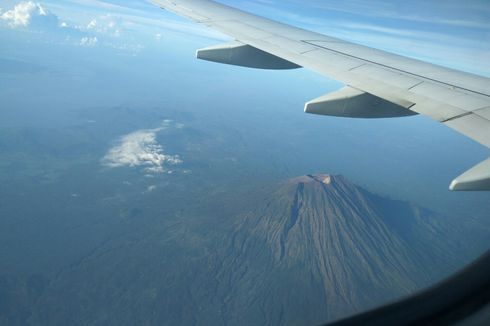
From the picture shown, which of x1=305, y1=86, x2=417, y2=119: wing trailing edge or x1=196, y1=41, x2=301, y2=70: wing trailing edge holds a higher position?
x1=196, y1=41, x2=301, y2=70: wing trailing edge

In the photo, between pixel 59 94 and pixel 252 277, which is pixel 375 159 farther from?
pixel 59 94

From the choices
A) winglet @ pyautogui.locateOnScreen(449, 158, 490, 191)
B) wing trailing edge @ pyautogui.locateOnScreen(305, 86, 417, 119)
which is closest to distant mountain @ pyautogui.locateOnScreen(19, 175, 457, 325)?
wing trailing edge @ pyautogui.locateOnScreen(305, 86, 417, 119)

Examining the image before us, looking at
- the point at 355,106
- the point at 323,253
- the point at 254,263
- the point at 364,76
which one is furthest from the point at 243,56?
the point at 323,253

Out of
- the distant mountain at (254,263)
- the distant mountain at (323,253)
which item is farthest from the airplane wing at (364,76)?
the distant mountain at (323,253)

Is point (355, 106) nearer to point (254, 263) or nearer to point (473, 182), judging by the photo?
point (473, 182)

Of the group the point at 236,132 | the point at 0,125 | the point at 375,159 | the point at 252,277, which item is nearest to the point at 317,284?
the point at 252,277

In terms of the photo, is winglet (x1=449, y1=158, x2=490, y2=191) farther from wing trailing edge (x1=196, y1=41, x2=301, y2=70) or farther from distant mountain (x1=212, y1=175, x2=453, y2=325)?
→ distant mountain (x1=212, y1=175, x2=453, y2=325)

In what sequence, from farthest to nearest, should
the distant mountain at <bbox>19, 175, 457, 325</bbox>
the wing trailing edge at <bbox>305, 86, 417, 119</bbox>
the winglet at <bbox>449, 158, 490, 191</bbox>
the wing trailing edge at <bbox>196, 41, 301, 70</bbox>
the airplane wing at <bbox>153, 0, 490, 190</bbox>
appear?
the distant mountain at <bbox>19, 175, 457, 325</bbox> < the wing trailing edge at <bbox>196, 41, 301, 70</bbox> < the wing trailing edge at <bbox>305, 86, 417, 119</bbox> < the airplane wing at <bbox>153, 0, 490, 190</bbox> < the winglet at <bbox>449, 158, 490, 191</bbox>
